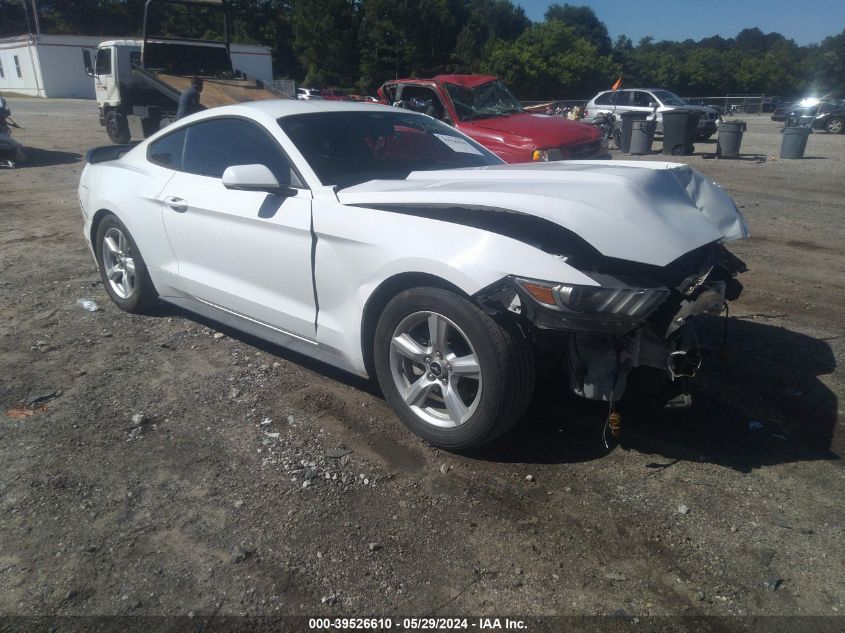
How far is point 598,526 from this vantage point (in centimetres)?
281

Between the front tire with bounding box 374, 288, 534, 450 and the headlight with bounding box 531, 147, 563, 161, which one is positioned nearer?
the front tire with bounding box 374, 288, 534, 450

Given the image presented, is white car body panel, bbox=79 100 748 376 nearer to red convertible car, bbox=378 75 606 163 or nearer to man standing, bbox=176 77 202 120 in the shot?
red convertible car, bbox=378 75 606 163

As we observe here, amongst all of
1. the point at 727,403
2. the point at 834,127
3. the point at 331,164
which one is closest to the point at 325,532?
the point at 331,164

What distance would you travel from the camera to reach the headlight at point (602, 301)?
2729mm

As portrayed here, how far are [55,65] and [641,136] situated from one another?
42.8 metres

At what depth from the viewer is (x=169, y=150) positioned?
4801 millimetres

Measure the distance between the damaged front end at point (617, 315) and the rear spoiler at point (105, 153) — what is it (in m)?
4.14

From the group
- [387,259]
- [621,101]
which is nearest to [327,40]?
[621,101]

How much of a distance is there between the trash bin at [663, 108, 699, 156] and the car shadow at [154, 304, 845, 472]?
48.2ft

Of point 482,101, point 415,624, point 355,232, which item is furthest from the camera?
point 482,101

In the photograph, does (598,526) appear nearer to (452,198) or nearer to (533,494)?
(533,494)

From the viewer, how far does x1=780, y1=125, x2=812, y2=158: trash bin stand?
17.0 meters

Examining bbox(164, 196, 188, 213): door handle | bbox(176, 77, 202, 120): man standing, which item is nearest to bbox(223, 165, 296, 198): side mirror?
bbox(164, 196, 188, 213): door handle

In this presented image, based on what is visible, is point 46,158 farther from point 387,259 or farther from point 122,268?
point 387,259
